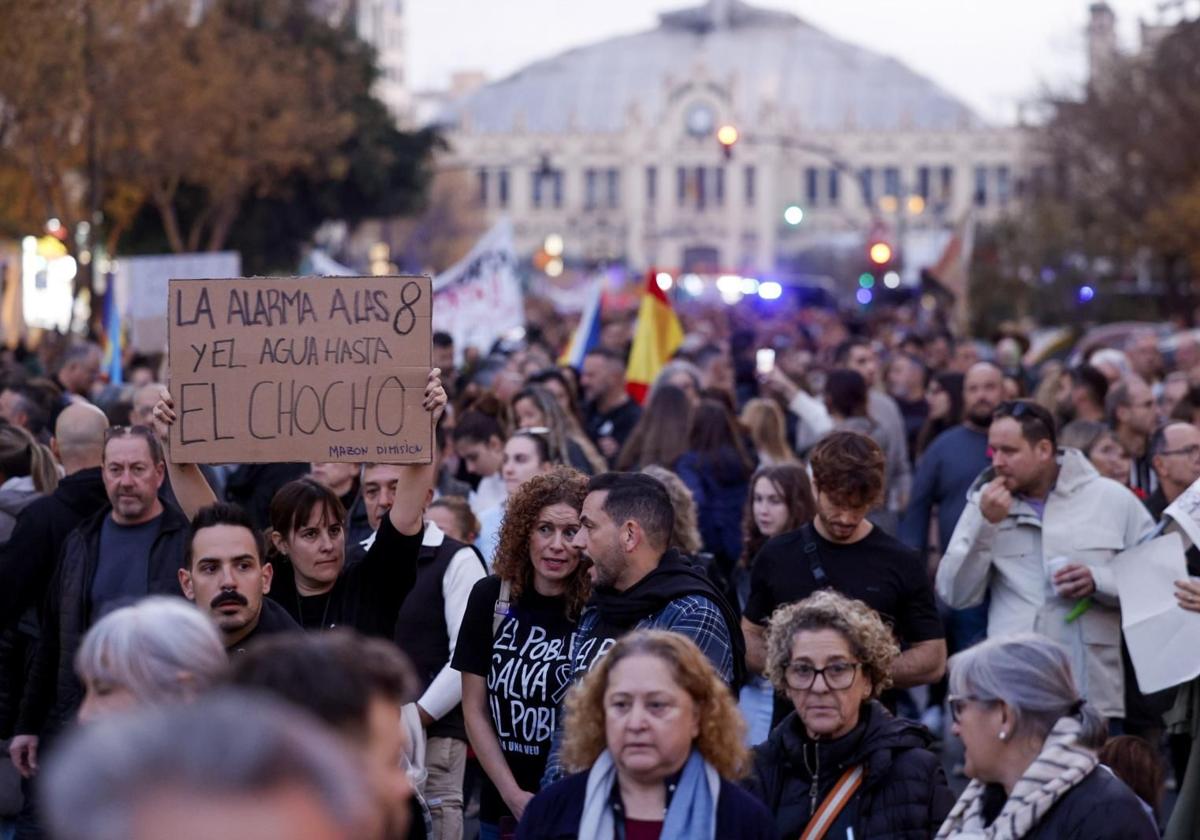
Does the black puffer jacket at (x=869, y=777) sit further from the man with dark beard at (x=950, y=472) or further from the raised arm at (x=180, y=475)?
the man with dark beard at (x=950, y=472)

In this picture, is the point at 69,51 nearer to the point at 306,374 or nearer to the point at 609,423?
the point at 609,423

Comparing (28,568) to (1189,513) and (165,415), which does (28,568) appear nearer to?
(165,415)

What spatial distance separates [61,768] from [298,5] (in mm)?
42349

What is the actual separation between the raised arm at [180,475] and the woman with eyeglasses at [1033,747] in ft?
8.31

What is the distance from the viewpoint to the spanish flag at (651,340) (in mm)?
16141

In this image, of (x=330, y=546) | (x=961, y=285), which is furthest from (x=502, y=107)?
(x=330, y=546)

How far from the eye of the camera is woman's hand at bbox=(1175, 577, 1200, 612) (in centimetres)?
645

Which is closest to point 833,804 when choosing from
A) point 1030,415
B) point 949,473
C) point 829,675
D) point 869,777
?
point 869,777

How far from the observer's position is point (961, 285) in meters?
26.6

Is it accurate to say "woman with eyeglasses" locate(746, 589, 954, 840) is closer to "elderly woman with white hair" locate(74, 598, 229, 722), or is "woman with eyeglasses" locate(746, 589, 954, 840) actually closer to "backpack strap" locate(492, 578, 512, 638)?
"backpack strap" locate(492, 578, 512, 638)

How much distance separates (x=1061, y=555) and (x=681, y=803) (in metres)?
3.68

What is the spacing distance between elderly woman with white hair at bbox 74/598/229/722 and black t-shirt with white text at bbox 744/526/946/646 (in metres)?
3.12

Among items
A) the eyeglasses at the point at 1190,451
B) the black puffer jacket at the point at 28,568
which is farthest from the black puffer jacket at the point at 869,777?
the eyeglasses at the point at 1190,451

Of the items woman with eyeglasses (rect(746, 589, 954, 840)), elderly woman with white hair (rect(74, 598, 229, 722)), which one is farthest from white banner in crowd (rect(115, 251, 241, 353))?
elderly woman with white hair (rect(74, 598, 229, 722))
